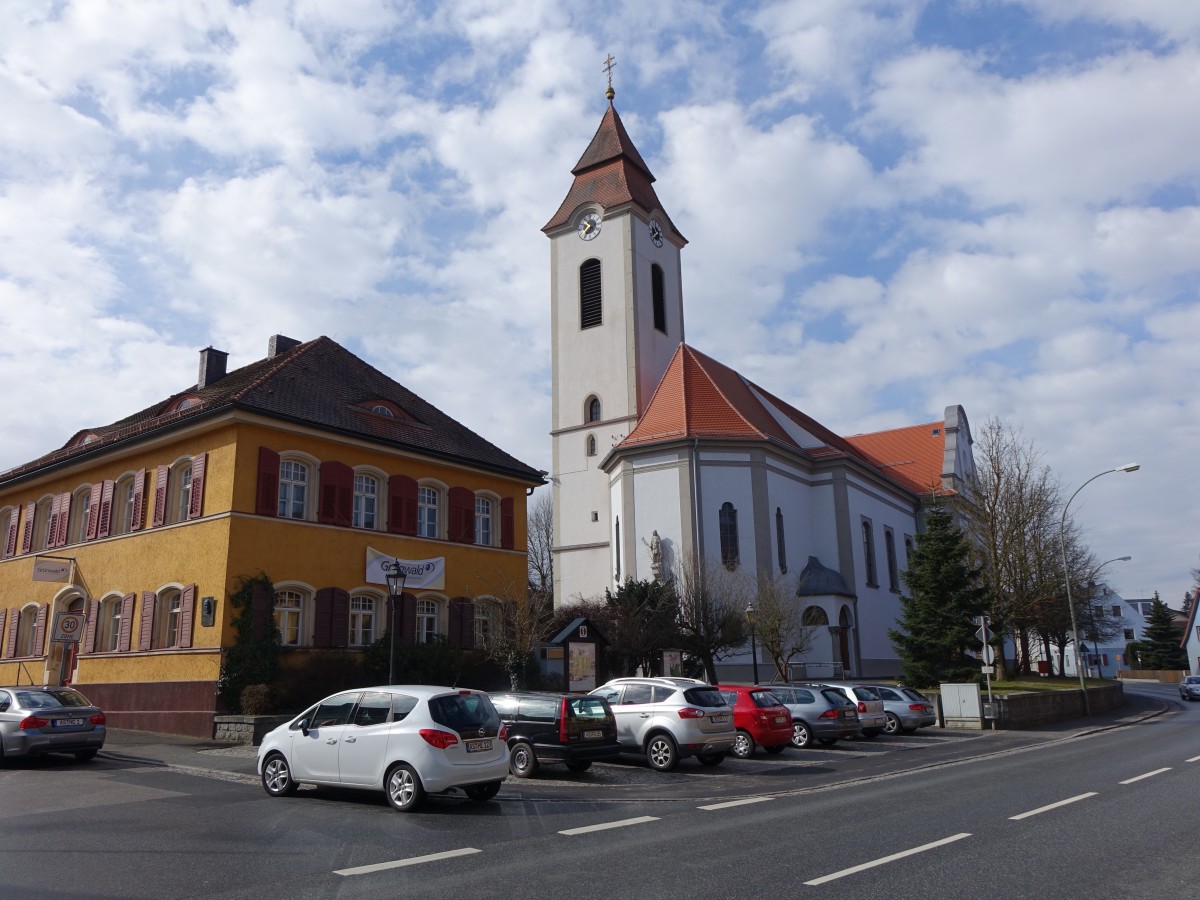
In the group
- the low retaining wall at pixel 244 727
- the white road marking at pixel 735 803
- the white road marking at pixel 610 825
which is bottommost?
the white road marking at pixel 735 803

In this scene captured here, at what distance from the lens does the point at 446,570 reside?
89.5 ft

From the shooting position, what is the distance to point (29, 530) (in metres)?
29.3

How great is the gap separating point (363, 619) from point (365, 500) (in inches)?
126

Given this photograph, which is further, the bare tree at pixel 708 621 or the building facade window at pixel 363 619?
the bare tree at pixel 708 621

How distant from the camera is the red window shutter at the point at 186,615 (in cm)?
2209

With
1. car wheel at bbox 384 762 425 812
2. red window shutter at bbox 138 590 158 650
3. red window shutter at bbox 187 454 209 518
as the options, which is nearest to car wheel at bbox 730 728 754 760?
car wheel at bbox 384 762 425 812

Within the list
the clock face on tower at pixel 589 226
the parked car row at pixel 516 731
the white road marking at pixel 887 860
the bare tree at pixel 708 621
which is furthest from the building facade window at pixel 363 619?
the clock face on tower at pixel 589 226

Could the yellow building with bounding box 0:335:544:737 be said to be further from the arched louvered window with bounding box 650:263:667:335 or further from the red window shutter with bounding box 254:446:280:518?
the arched louvered window with bounding box 650:263:667:335

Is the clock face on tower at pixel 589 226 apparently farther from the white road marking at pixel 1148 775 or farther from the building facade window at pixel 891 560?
the white road marking at pixel 1148 775

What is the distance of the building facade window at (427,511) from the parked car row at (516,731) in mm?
11062

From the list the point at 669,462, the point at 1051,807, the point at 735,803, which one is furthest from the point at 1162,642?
the point at 735,803

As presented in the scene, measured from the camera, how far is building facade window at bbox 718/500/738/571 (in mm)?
37719

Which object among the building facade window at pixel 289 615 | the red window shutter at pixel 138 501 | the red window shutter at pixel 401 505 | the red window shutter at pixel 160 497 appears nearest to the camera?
the building facade window at pixel 289 615

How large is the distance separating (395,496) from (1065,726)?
21.5 meters
